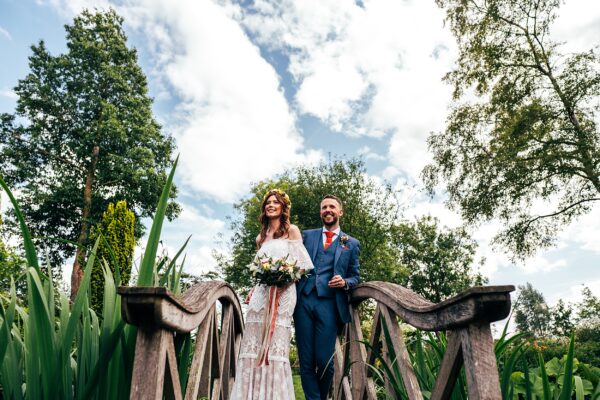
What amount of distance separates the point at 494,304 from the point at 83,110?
23.3 m

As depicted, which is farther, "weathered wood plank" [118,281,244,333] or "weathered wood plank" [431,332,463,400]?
"weathered wood plank" [431,332,463,400]

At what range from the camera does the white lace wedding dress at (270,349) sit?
10.8 feet

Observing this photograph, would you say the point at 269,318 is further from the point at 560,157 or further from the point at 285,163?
the point at 285,163

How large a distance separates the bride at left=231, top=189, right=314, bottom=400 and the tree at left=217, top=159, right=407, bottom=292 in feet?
54.0

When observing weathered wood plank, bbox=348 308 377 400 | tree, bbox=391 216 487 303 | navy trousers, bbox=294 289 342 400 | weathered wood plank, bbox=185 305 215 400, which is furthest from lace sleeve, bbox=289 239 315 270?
tree, bbox=391 216 487 303

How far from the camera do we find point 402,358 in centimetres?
201

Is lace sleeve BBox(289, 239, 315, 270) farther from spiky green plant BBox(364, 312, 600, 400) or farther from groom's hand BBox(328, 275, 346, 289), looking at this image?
spiky green plant BBox(364, 312, 600, 400)

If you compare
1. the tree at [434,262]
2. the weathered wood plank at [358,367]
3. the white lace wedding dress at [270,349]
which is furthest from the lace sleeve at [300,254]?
the tree at [434,262]

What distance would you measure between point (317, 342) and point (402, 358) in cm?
132

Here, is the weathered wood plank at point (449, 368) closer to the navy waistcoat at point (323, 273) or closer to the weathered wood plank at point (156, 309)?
the weathered wood plank at point (156, 309)

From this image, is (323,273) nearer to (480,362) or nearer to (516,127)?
(480,362)

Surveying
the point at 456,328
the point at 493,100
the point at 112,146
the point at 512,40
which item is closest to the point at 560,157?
Answer: the point at 493,100

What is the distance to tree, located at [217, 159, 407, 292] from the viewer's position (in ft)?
67.1

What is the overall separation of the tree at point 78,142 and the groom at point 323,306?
18.0 meters
